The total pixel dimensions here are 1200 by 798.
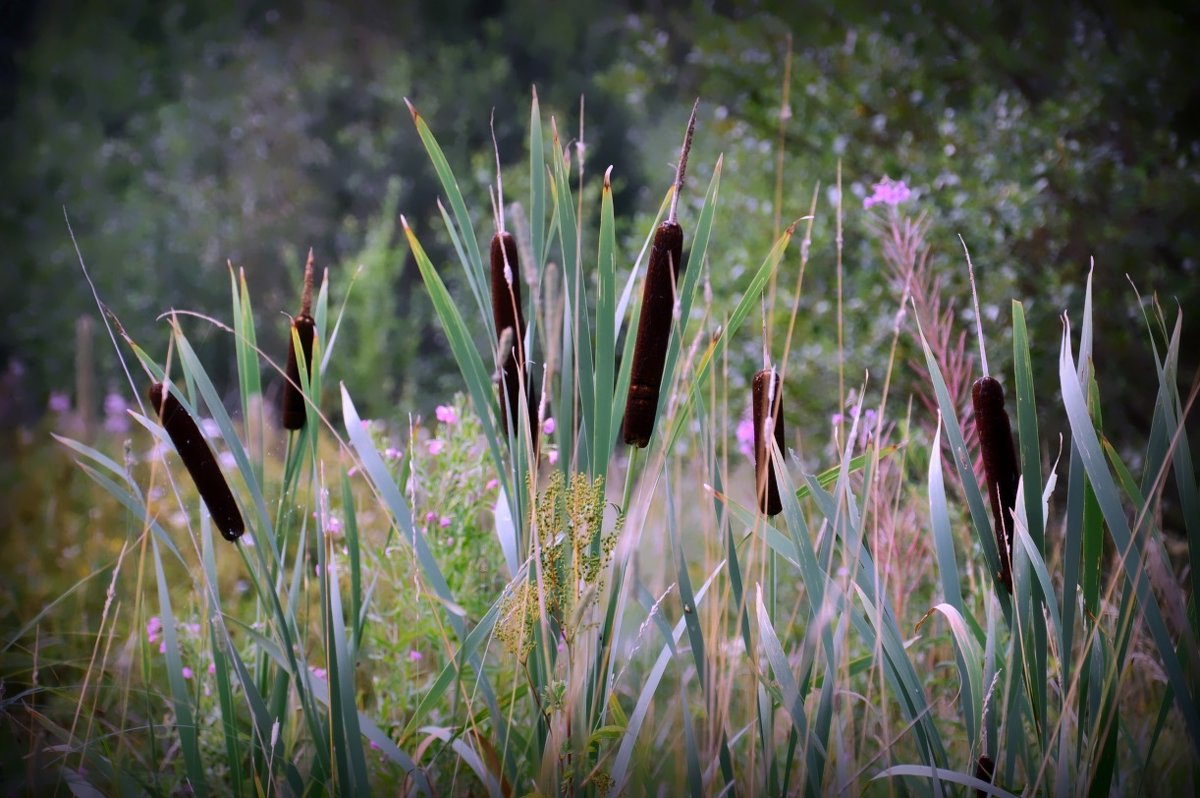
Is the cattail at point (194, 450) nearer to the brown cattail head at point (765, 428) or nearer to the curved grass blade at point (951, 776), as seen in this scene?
the brown cattail head at point (765, 428)

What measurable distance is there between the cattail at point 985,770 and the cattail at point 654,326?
1.47 ft

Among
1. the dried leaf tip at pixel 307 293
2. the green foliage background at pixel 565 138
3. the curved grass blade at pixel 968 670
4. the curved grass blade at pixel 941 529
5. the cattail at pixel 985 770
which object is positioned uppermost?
the green foliage background at pixel 565 138

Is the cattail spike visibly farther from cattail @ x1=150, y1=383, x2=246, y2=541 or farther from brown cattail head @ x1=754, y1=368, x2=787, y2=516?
cattail @ x1=150, y1=383, x2=246, y2=541

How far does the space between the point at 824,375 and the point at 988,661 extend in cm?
270

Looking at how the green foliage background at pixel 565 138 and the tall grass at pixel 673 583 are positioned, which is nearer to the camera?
the tall grass at pixel 673 583

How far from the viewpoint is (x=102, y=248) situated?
318 inches

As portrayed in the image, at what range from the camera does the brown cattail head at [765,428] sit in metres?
0.91

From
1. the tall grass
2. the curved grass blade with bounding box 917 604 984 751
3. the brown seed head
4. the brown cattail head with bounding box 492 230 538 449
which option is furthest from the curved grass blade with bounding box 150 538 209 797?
the curved grass blade with bounding box 917 604 984 751

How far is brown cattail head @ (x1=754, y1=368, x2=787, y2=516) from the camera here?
912mm

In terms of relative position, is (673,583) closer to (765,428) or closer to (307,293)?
(765,428)

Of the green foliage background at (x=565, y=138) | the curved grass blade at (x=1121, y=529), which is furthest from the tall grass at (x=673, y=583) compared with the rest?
the green foliage background at (x=565, y=138)

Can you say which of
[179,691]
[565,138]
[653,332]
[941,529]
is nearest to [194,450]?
[179,691]

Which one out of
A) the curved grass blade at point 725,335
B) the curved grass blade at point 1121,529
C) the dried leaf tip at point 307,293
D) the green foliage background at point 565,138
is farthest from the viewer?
the green foliage background at point 565,138

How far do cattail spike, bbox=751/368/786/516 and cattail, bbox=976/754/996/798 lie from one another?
1.00 feet
